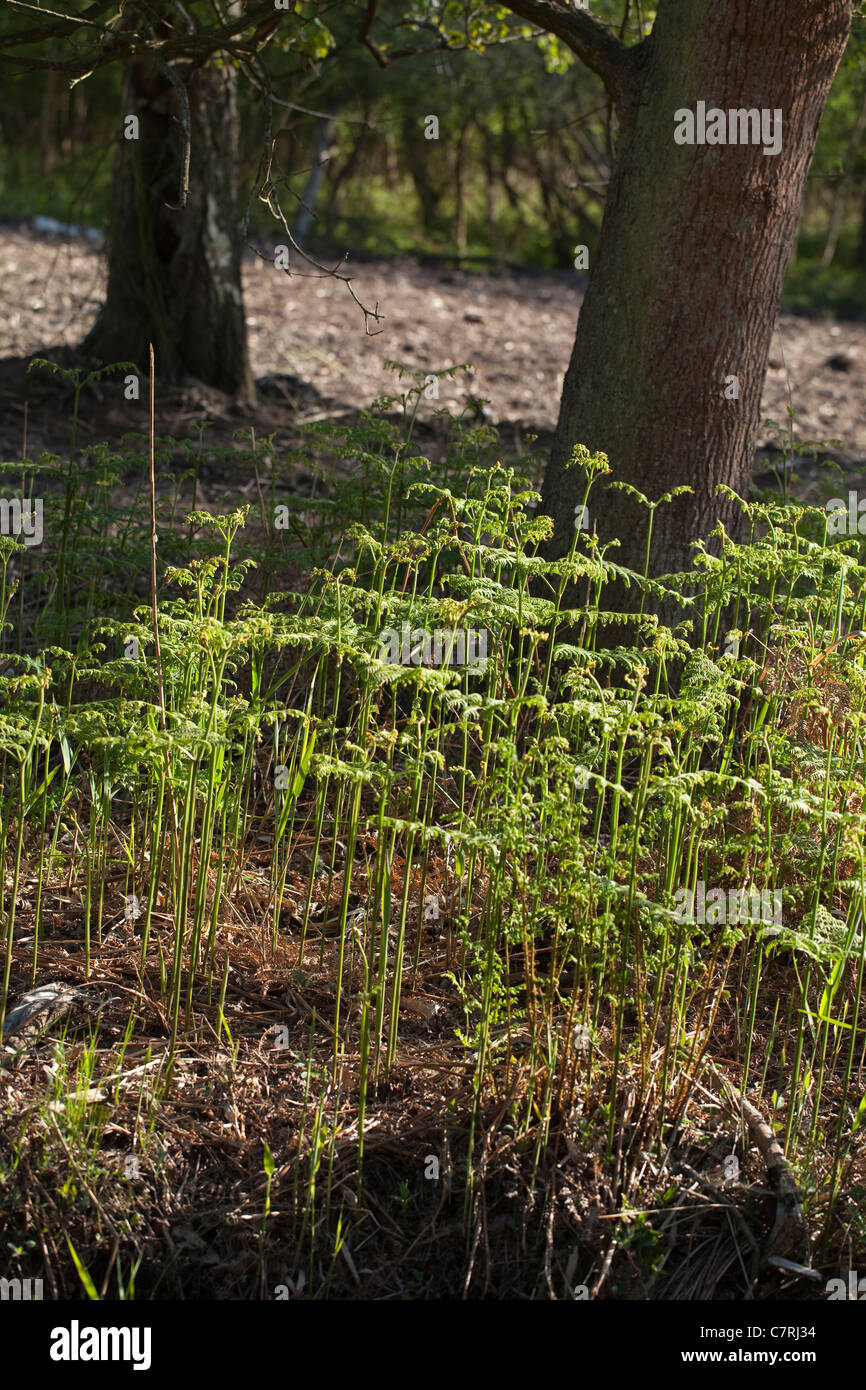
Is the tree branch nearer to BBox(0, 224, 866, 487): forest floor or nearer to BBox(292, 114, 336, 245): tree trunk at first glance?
BBox(0, 224, 866, 487): forest floor

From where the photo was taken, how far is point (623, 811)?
3.85m

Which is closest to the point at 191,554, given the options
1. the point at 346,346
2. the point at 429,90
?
the point at 346,346

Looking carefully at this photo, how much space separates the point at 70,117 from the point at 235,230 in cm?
168

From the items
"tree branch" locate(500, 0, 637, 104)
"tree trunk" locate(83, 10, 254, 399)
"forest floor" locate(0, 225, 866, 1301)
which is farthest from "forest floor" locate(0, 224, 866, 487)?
"forest floor" locate(0, 225, 866, 1301)

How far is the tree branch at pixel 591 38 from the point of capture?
4.23 m

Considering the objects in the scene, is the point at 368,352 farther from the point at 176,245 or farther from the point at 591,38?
the point at 591,38

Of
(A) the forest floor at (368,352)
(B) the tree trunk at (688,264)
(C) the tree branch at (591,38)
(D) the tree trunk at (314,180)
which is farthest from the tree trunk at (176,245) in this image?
(D) the tree trunk at (314,180)

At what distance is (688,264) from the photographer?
413 cm

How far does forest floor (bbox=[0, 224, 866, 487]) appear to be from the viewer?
6.97m

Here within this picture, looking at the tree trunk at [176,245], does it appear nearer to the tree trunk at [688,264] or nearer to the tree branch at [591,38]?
the tree branch at [591,38]

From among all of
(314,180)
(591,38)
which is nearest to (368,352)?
(314,180)

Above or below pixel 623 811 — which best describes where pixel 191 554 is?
above
